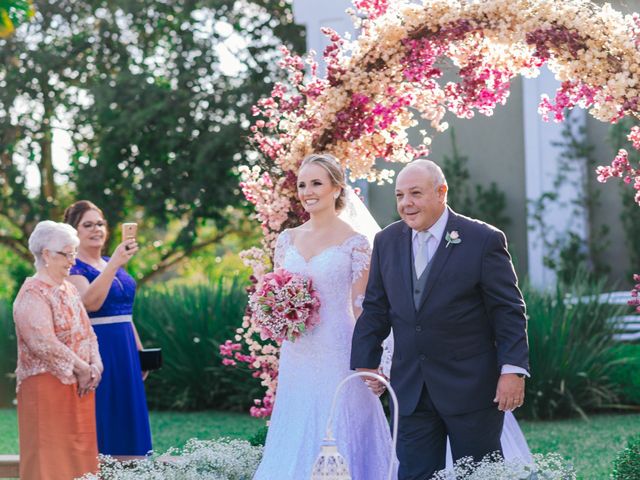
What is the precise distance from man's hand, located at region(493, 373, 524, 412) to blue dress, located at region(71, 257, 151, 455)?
127 inches

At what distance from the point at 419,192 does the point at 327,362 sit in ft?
4.59

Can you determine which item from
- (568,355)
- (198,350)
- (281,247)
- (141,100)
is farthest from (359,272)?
(141,100)

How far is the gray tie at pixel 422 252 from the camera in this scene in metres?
5.52

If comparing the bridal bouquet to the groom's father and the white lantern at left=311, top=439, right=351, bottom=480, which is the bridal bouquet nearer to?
the groom's father

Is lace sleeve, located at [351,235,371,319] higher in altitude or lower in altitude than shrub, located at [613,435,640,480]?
higher

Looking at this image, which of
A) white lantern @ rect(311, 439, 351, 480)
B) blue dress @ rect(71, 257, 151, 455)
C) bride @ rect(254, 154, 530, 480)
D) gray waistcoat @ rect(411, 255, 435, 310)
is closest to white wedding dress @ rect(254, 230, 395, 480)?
bride @ rect(254, 154, 530, 480)

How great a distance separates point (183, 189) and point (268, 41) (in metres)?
3.18

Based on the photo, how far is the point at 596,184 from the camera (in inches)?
587

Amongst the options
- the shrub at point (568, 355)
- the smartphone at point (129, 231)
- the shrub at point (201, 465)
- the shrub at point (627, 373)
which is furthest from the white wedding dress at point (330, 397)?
the shrub at point (627, 373)

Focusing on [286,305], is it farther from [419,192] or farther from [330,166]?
[419,192]

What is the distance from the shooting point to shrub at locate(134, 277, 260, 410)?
1352 cm

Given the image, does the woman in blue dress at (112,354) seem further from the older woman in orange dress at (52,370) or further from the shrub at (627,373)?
the shrub at (627,373)

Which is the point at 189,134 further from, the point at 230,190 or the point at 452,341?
the point at 452,341

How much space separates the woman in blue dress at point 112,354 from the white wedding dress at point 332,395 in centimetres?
159
